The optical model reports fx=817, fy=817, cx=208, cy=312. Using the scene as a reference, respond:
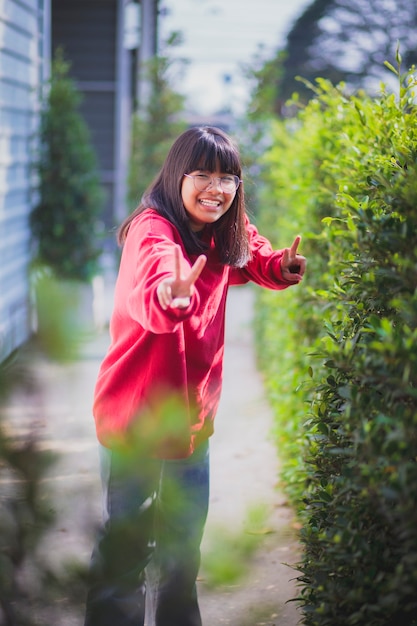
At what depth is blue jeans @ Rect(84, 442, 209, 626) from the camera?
2500mm

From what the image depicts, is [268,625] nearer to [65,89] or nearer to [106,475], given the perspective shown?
[106,475]

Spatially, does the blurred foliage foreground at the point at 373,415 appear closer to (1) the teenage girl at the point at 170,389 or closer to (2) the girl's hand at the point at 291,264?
(2) the girl's hand at the point at 291,264

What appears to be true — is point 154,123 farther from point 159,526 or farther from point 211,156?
point 159,526

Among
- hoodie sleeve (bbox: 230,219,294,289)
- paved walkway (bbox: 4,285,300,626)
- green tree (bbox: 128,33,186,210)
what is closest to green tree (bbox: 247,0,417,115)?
green tree (bbox: 128,33,186,210)

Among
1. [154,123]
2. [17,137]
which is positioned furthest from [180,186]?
[154,123]

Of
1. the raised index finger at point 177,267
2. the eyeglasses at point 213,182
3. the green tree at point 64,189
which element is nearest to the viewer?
the raised index finger at point 177,267

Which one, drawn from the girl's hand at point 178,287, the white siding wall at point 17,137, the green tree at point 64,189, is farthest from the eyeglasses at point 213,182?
the green tree at point 64,189

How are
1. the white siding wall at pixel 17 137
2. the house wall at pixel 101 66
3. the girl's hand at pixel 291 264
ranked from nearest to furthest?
the girl's hand at pixel 291 264 → the white siding wall at pixel 17 137 → the house wall at pixel 101 66

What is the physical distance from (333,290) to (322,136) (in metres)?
1.87

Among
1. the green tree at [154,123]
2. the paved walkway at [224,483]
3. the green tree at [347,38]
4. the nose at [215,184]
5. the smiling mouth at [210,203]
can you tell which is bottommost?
the paved walkway at [224,483]

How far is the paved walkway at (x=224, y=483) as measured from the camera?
1.60 meters

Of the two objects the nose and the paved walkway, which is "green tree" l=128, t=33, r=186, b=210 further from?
the nose

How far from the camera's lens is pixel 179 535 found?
260 centimetres

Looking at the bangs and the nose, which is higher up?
the bangs
